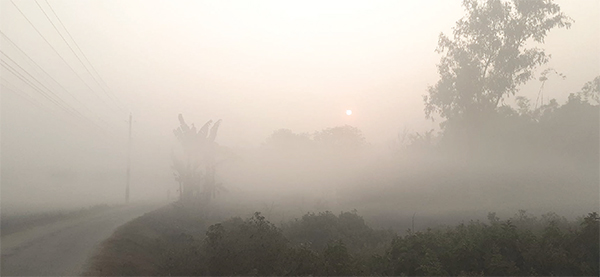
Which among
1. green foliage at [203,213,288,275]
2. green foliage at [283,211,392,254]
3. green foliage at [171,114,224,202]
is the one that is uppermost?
green foliage at [171,114,224,202]

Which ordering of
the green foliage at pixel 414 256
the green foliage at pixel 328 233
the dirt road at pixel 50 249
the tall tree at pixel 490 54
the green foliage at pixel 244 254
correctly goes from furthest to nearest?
1. the tall tree at pixel 490 54
2. the green foliage at pixel 328 233
3. the dirt road at pixel 50 249
4. the green foliage at pixel 244 254
5. the green foliage at pixel 414 256

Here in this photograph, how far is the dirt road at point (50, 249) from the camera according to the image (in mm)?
13664

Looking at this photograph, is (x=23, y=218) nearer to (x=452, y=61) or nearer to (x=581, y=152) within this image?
→ (x=452, y=61)

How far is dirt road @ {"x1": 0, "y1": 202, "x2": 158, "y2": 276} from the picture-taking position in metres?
13.7

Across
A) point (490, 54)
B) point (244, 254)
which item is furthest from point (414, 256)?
point (490, 54)

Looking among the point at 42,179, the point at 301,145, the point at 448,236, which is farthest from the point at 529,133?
the point at 42,179

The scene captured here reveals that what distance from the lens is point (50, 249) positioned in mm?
17078

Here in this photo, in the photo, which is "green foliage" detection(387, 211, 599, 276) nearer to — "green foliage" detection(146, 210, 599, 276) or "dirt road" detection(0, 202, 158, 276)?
"green foliage" detection(146, 210, 599, 276)

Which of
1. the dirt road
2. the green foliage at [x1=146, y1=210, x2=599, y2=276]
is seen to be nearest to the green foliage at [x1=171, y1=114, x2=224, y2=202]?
the dirt road

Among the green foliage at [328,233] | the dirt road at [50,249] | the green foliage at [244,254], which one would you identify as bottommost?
the green foliage at [328,233]

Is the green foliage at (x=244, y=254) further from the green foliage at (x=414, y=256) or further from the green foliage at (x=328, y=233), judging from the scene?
the green foliage at (x=328, y=233)

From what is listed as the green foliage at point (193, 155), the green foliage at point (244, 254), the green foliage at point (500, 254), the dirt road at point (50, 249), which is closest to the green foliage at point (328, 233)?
the green foliage at point (500, 254)

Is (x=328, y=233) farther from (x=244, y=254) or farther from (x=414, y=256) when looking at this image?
(x=244, y=254)

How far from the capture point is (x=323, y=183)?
65688mm
